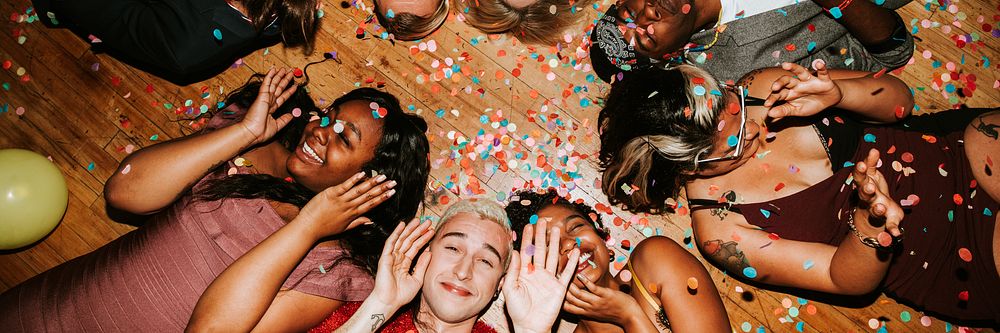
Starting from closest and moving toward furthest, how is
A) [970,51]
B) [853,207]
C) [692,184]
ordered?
[853,207] < [692,184] < [970,51]

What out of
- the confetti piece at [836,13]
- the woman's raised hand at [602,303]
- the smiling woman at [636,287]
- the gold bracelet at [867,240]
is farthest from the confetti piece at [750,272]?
the confetti piece at [836,13]

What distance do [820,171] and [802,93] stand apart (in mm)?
526

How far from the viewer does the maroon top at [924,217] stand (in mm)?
2938

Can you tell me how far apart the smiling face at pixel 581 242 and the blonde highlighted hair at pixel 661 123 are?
356 mm

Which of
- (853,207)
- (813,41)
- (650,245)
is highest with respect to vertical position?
(813,41)

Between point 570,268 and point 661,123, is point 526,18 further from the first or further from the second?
point 570,268

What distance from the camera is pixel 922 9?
3.63 m

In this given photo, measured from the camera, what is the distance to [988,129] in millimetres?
2945

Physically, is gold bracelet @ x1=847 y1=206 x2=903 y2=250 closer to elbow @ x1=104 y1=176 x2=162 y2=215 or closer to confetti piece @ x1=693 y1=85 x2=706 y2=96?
confetti piece @ x1=693 y1=85 x2=706 y2=96

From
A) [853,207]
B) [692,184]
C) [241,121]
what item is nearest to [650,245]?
[692,184]

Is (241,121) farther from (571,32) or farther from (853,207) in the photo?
(853,207)

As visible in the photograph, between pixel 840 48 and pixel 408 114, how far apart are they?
2.49m

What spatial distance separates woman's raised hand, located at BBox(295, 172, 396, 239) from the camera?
9.41 feet

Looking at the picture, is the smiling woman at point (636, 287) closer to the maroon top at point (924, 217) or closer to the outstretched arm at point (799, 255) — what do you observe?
the outstretched arm at point (799, 255)
